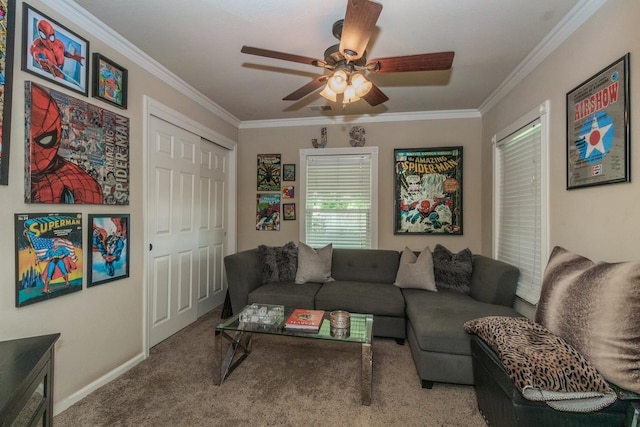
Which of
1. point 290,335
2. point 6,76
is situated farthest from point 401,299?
point 6,76

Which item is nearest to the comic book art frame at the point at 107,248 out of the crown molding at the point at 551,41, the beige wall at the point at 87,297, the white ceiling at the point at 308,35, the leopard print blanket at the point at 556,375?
the beige wall at the point at 87,297

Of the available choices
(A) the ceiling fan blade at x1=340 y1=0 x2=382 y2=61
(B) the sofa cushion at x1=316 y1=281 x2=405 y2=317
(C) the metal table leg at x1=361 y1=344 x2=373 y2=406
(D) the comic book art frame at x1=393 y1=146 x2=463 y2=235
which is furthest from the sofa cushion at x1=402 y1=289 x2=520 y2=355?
(A) the ceiling fan blade at x1=340 y1=0 x2=382 y2=61

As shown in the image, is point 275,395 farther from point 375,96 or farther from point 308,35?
point 308,35

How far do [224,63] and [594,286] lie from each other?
2919 millimetres

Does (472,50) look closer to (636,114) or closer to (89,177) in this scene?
(636,114)

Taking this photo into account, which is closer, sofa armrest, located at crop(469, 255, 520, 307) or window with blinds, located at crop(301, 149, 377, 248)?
sofa armrest, located at crop(469, 255, 520, 307)

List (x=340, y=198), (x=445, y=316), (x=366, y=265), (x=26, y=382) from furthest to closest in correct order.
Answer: (x=340, y=198) → (x=366, y=265) → (x=445, y=316) → (x=26, y=382)

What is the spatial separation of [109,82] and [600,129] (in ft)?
10.6

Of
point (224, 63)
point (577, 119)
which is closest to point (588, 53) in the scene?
point (577, 119)

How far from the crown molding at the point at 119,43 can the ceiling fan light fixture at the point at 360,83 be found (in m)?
1.79

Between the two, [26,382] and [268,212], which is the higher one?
[268,212]

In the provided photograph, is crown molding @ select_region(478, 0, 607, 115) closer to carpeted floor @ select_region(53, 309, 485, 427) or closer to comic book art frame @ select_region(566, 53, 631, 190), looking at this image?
comic book art frame @ select_region(566, 53, 631, 190)

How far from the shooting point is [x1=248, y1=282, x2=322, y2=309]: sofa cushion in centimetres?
277

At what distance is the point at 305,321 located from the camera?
2096 millimetres
